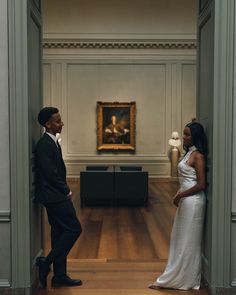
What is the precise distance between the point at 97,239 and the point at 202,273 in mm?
2806

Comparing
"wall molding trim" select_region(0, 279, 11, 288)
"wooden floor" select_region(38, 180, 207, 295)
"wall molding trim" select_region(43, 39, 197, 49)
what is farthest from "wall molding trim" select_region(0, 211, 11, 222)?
"wall molding trim" select_region(43, 39, 197, 49)

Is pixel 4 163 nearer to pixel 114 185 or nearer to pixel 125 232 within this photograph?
pixel 125 232

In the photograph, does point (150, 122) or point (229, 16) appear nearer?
point (229, 16)

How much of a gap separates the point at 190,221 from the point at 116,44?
12553 mm

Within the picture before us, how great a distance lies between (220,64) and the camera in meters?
4.14

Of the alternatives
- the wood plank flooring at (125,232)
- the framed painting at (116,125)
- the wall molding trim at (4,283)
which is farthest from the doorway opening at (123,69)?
the wall molding trim at (4,283)

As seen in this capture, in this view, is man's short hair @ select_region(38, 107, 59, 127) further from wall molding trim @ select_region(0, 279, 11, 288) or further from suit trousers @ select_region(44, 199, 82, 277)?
wall molding trim @ select_region(0, 279, 11, 288)

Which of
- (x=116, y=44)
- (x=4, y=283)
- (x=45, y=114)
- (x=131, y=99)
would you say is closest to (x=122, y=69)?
(x=116, y=44)

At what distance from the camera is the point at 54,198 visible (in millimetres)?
4395

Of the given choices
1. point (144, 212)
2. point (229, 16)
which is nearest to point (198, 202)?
point (229, 16)

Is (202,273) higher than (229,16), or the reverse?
(229,16)

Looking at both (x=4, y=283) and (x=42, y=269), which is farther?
(x=42, y=269)

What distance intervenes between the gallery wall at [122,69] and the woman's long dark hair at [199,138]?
11.8 m

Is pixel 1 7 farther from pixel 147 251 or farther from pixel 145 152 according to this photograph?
pixel 145 152
